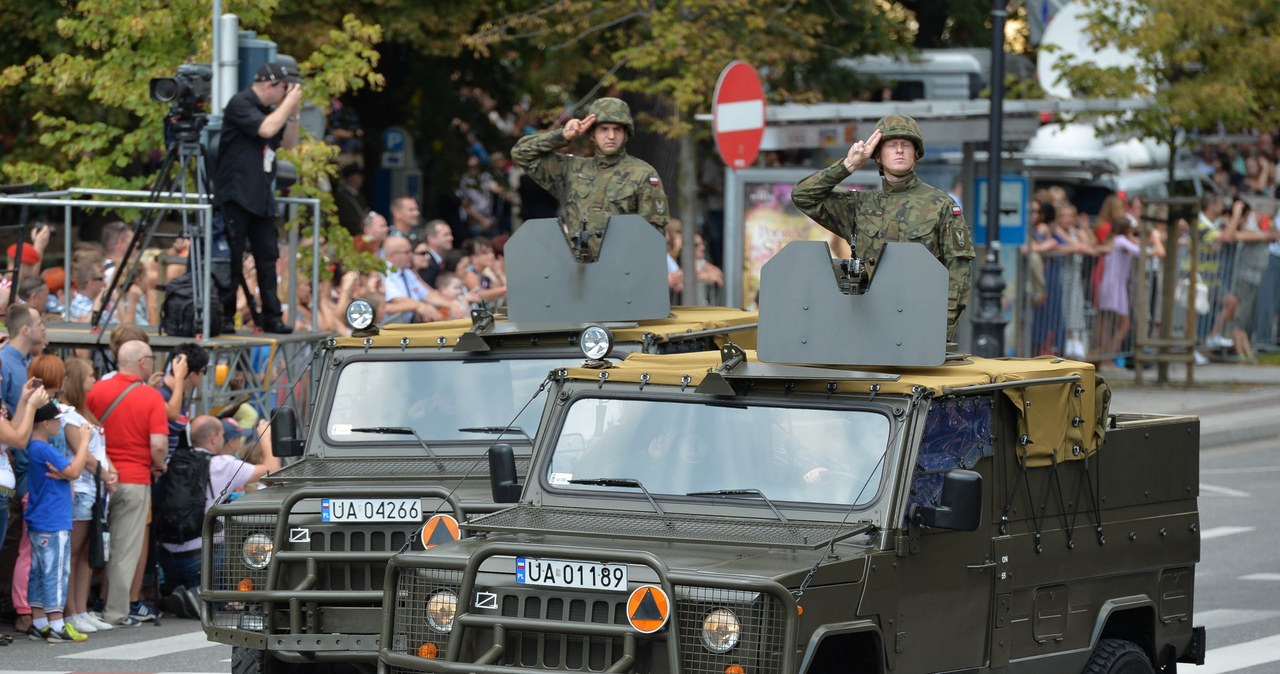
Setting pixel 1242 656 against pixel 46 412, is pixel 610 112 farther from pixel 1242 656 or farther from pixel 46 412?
pixel 1242 656

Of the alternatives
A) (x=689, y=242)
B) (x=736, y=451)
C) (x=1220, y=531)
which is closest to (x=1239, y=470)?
(x=1220, y=531)

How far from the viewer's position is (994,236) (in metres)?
20.1

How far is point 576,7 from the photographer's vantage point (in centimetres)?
2197

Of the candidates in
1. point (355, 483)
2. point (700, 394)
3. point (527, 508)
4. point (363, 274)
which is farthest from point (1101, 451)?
point (363, 274)

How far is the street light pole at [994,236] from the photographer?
19250 millimetres

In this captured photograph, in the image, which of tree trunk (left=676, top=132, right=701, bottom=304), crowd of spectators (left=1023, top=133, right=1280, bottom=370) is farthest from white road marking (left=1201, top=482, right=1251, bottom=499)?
crowd of spectators (left=1023, top=133, right=1280, bottom=370)

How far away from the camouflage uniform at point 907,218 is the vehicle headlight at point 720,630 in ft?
8.39

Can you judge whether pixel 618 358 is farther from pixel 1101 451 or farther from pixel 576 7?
pixel 576 7

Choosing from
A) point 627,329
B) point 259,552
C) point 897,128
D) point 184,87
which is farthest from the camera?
point 184,87

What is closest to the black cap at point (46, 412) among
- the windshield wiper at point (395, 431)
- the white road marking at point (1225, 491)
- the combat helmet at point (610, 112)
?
the windshield wiper at point (395, 431)

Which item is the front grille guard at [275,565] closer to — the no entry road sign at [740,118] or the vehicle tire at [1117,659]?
the vehicle tire at [1117,659]

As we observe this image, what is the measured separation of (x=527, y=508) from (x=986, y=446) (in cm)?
186

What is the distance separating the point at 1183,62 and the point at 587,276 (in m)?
14.3

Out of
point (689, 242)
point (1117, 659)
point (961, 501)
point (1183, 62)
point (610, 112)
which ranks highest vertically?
point (1183, 62)
